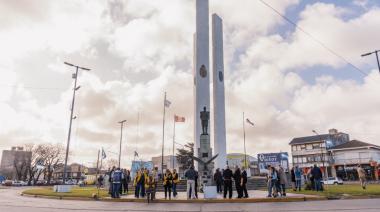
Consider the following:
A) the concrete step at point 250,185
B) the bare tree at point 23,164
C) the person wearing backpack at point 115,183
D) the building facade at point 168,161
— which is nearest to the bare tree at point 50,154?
the bare tree at point 23,164

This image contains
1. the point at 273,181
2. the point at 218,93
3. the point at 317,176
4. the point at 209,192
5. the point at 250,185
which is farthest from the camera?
the point at 218,93

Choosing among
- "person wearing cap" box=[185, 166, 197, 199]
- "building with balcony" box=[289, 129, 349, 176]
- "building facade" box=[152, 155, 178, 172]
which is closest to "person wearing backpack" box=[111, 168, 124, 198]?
"person wearing cap" box=[185, 166, 197, 199]

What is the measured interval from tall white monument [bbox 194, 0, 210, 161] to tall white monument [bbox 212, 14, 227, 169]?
2428mm

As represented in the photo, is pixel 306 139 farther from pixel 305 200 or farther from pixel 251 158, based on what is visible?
pixel 305 200

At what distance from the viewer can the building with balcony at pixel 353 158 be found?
64812mm

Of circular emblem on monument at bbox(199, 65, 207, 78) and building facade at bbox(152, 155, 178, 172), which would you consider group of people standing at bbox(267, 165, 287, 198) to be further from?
building facade at bbox(152, 155, 178, 172)

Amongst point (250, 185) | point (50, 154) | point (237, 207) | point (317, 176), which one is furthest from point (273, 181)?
point (50, 154)

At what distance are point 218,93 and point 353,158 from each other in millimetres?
41588

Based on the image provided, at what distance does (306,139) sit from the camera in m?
77.8

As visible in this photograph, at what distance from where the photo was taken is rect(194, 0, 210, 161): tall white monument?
37625mm

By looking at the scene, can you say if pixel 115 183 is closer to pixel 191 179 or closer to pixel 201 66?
pixel 191 179

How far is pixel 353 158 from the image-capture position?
220 feet

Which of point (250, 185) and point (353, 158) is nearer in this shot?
point (250, 185)

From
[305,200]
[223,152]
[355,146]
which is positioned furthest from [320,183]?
[355,146]
